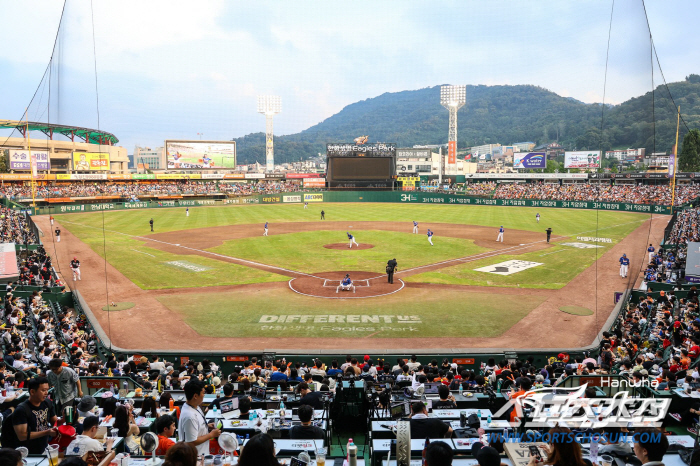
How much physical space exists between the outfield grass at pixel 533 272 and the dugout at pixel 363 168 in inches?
2042

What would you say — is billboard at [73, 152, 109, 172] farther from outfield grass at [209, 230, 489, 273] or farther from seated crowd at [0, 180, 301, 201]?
outfield grass at [209, 230, 489, 273]

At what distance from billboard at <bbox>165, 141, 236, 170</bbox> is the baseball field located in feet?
194

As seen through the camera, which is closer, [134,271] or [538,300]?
[538,300]

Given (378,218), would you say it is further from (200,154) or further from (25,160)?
(200,154)

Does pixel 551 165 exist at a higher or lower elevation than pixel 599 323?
higher

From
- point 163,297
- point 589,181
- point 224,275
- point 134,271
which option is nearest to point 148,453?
point 163,297

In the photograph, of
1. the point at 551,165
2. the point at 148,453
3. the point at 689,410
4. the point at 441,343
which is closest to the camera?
the point at 148,453

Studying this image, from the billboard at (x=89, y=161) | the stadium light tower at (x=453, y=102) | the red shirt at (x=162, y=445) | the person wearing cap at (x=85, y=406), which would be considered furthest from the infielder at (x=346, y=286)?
the stadium light tower at (x=453, y=102)

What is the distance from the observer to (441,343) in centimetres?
1720

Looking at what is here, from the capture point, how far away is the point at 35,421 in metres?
6.70

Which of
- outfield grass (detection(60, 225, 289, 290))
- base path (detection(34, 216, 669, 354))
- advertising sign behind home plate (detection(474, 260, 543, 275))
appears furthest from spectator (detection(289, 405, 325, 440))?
advertising sign behind home plate (detection(474, 260, 543, 275))

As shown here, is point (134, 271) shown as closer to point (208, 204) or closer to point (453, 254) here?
point (453, 254)

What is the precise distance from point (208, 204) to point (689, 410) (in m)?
80.9

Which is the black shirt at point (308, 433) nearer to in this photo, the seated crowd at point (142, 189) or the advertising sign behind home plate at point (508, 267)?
the advertising sign behind home plate at point (508, 267)
